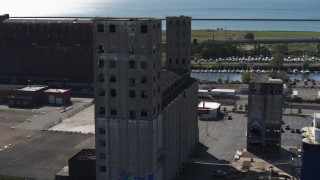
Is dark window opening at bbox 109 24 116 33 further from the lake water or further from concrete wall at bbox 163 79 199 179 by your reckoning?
the lake water

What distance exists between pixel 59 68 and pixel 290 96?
4436 cm

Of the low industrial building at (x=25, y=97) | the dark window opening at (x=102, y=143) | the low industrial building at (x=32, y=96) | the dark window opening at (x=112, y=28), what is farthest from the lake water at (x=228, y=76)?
the dark window opening at (x=112, y=28)

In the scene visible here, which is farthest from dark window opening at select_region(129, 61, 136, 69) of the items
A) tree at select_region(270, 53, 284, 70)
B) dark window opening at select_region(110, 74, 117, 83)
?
tree at select_region(270, 53, 284, 70)

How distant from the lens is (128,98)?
3744 cm

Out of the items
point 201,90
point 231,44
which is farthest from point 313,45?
point 201,90

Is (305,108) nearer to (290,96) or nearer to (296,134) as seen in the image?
(290,96)

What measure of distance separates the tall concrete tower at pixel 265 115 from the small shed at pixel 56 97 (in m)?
36.8

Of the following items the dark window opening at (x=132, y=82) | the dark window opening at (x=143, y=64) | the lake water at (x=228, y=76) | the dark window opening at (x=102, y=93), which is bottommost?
the lake water at (x=228, y=76)

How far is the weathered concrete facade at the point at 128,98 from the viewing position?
36562 millimetres

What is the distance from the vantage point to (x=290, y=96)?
265 feet

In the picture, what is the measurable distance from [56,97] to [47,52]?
51.5ft

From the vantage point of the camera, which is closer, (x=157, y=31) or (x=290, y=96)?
(x=157, y=31)

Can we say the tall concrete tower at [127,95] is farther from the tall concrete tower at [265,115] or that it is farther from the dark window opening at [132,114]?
the tall concrete tower at [265,115]

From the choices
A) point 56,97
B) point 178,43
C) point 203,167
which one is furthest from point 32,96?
point 203,167
